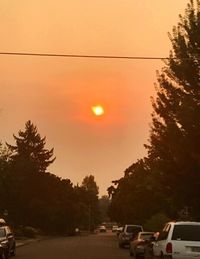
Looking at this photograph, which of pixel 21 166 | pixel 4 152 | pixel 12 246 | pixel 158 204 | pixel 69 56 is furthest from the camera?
pixel 21 166

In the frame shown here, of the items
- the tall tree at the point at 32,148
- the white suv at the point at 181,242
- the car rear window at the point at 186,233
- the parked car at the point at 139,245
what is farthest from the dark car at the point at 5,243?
the tall tree at the point at 32,148

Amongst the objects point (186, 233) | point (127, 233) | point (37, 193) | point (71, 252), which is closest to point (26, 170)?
point (37, 193)

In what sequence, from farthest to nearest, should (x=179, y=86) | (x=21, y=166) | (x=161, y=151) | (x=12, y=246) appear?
1. (x=21, y=166)
2. (x=12, y=246)
3. (x=161, y=151)
4. (x=179, y=86)

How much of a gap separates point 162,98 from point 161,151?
288 centimetres

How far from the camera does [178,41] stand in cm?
2748

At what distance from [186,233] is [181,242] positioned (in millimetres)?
455

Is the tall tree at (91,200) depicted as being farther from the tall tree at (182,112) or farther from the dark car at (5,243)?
the tall tree at (182,112)

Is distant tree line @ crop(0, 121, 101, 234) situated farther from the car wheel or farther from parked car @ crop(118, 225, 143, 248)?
the car wheel

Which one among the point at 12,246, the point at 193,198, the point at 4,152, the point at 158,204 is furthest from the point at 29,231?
the point at 193,198

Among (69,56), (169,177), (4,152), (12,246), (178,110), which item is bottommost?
(12,246)

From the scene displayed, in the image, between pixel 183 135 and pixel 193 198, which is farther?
pixel 193 198

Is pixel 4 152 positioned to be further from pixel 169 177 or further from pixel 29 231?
pixel 169 177

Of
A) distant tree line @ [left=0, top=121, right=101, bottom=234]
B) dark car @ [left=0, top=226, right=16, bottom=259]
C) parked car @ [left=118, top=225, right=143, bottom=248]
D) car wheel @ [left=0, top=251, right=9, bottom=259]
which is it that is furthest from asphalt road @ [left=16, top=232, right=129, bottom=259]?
distant tree line @ [left=0, top=121, right=101, bottom=234]

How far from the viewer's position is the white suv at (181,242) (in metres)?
Answer: 19.6
